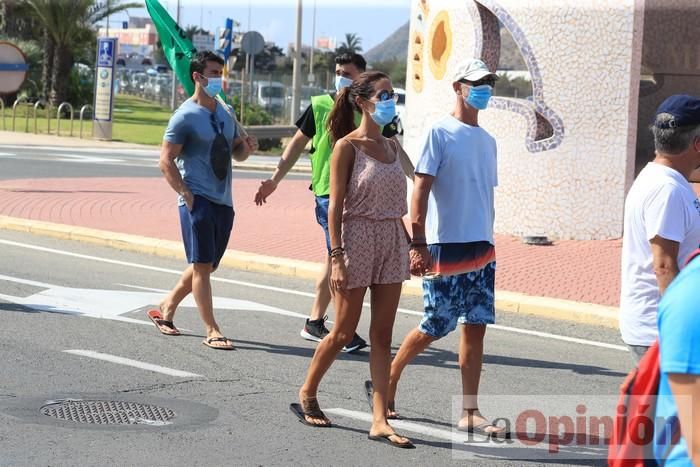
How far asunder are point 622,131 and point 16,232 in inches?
289

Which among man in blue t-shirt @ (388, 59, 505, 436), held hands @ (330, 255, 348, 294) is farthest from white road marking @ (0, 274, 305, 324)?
man in blue t-shirt @ (388, 59, 505, 436)

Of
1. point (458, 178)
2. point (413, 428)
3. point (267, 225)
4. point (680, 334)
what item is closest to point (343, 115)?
point (458, 178)

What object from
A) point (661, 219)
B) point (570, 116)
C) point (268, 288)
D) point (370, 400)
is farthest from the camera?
point (570, 116)

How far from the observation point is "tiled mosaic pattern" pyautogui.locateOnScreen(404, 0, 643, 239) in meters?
14.6

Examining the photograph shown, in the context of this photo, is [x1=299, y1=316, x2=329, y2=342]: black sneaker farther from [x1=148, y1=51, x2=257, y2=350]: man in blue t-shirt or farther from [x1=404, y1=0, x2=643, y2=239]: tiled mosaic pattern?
[x1=404, y1=0, x2=643, y2=239]: tiled mosaic pattern

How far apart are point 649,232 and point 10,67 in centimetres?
1475

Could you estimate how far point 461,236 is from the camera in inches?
258

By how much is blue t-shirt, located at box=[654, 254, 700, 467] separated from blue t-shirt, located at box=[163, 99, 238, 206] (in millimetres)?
5751

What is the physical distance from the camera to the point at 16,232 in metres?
14.9

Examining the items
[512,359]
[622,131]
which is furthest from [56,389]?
[622,131]

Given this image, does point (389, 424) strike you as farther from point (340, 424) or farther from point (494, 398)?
point (494, 398)

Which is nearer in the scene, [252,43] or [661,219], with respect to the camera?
[661,219]

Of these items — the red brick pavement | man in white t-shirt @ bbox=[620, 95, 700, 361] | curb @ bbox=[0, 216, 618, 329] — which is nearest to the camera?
man in white t-shirt @ bbox=[620, 95, 700, 361]

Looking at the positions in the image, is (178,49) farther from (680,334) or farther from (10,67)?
(10,67)
